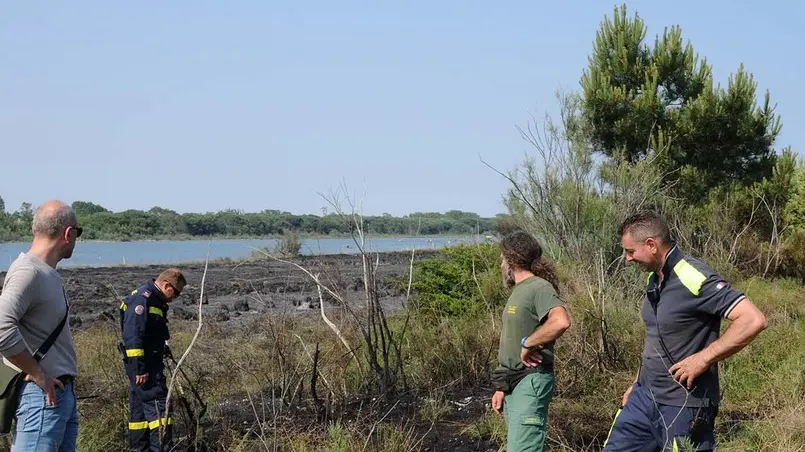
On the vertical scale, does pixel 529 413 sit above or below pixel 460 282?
below

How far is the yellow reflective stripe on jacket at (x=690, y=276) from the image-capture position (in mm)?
3980

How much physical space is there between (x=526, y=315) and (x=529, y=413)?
0.56 meters

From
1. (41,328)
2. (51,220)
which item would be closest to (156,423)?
(41,328)

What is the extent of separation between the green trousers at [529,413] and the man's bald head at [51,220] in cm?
264

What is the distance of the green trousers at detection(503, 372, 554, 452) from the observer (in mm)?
4500

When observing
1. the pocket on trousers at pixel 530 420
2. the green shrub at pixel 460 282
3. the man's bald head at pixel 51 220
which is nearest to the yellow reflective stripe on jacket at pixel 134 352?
the man's bald head at pixel 51 220

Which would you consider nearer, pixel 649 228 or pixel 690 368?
pixel 690 368

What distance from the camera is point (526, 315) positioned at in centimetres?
464

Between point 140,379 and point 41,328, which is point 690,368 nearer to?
point 41,328

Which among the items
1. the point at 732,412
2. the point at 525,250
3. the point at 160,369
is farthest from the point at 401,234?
the point at 525,250

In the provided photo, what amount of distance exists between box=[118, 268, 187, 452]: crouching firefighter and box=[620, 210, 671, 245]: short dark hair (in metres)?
4.28

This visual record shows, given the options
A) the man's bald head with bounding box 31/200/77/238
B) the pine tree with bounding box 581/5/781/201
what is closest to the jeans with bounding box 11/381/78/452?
the man's bald head with bounding box 31/200/77/238

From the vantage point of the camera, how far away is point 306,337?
30.1 ft

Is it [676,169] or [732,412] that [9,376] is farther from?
[676,169]
